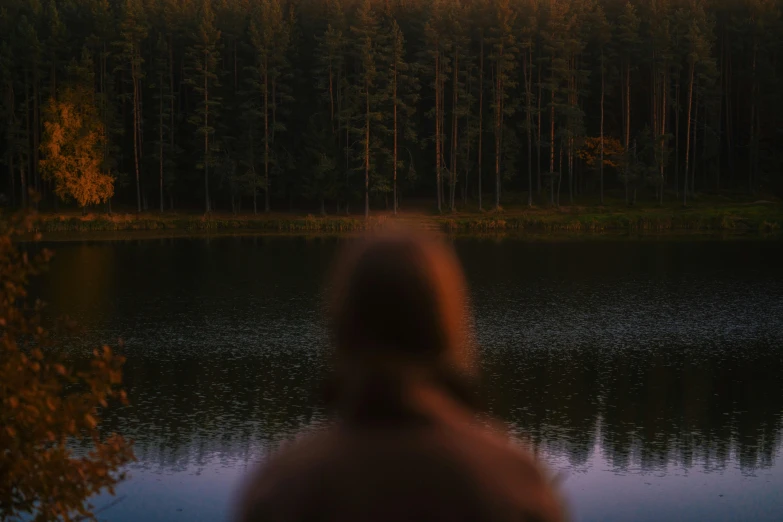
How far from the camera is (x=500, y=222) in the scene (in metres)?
63.8

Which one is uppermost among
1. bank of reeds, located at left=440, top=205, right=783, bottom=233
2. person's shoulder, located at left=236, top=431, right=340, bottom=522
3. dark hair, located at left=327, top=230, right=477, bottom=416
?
dark hair, located at left=327, top=230, right=477, bottom=416

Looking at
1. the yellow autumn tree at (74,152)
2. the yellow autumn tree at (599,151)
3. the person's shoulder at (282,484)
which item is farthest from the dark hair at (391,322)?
the yellow autumn tree at (599,151)

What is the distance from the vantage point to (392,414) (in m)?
3.48

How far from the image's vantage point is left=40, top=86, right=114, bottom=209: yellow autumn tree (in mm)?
67375

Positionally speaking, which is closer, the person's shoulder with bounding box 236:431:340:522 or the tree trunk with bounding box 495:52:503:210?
the person's shoulder with bounding box 236:431:340:522

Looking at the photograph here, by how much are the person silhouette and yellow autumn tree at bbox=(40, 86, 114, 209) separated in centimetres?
6689

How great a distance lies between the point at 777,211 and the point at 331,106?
3360cm

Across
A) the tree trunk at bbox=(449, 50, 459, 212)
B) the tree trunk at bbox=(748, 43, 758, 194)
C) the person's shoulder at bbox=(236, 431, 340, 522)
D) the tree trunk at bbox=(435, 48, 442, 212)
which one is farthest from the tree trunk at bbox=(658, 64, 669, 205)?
the person's shoulder at bbox=(236, 431, 340, 522)

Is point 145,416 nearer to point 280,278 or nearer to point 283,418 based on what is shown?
point 283,418

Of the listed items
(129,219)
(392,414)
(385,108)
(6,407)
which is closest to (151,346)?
(6,407)

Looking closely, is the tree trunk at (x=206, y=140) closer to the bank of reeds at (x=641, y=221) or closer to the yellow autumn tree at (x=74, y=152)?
the yellow autumn tree at (x=74, y=152)

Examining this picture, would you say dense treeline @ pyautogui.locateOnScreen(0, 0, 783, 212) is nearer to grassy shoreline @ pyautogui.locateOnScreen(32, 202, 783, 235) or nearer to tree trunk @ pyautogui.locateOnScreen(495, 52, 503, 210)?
tree trunk @ pyautogui.locateOnScreen(495, 52, 503, 210)

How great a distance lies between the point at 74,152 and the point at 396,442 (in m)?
69.8

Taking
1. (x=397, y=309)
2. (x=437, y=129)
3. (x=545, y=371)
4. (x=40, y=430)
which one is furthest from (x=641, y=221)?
(x=397, y=309)
